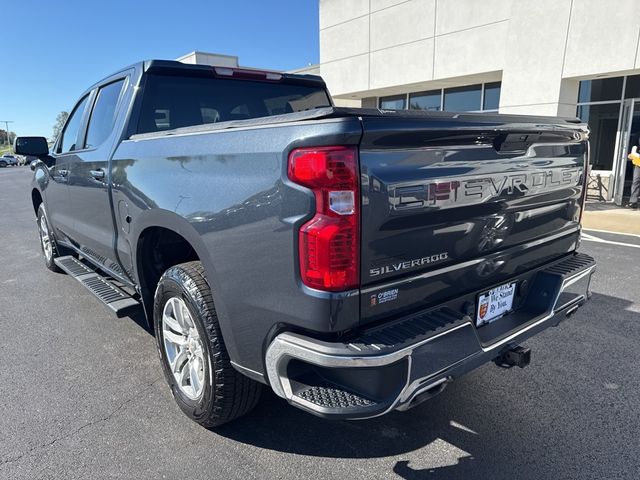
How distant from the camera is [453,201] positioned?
2.13m

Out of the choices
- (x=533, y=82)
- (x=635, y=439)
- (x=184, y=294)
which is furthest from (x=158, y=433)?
(x=533, y=82)

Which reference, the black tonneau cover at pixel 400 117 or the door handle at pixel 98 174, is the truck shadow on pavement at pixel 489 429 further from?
the door handle at pixel 98 174

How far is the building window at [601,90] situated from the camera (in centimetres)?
1144

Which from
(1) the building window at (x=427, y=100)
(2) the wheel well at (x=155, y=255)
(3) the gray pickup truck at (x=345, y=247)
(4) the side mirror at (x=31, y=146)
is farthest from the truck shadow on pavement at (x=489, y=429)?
(1) the building window at (x=427, y=100)

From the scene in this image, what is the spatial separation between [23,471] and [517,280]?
281 centimetres

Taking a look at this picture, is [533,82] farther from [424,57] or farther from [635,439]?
[635,439]

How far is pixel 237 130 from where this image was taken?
219 centimetres

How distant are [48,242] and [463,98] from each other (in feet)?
41.4

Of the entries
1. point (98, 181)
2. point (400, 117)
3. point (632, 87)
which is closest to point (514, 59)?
point (632, 87)

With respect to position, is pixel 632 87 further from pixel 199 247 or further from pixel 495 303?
pixel 199 247

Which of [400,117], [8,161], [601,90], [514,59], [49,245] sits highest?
[514,59]

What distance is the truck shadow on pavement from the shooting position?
7.96 ft

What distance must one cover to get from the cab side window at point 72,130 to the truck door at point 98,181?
0.38m

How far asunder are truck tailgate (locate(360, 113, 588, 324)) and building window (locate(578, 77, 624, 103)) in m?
10.6
